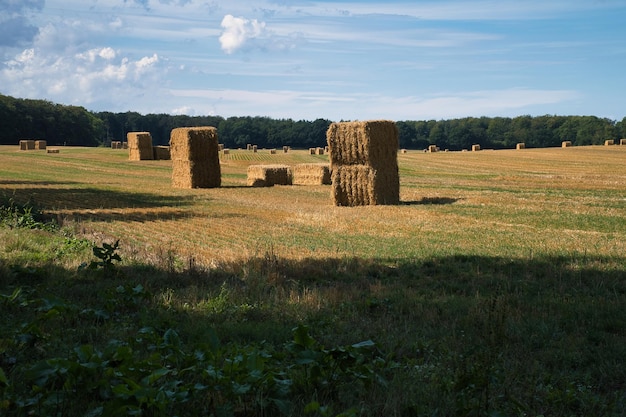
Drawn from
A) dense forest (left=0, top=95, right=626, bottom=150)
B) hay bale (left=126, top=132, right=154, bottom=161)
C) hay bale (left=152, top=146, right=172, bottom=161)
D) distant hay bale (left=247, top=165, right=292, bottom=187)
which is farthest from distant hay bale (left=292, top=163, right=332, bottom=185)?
dense forest (left=0, top=95, right=626, bottom=150)

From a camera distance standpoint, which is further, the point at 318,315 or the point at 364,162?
the point at 364,162

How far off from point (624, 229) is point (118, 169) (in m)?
40.1

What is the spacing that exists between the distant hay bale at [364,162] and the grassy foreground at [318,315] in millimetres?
4360

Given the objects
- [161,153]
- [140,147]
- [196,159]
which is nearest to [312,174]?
[196,159]

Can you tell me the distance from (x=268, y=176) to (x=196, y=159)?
3.97 meters

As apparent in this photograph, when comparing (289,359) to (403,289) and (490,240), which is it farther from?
(490,240)

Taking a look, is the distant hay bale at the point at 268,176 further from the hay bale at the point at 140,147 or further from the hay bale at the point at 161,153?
the hay bale at the point at 161,153

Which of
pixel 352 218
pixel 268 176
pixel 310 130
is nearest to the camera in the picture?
pixel 352 218

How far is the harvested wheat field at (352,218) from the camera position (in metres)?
13.3

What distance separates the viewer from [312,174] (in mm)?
36656

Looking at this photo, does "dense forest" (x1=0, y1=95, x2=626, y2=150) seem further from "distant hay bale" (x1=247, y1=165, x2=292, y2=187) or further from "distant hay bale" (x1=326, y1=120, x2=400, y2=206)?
"distant hay bale" (x1=326, y1=120, x2=400, y2=206)

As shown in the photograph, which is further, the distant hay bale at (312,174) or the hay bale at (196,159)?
the distant hay bale at (312,174)

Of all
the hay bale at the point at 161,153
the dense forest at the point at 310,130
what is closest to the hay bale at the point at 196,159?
the hay bale at the point at 161,153

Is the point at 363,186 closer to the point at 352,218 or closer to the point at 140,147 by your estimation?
the point at 352,218
